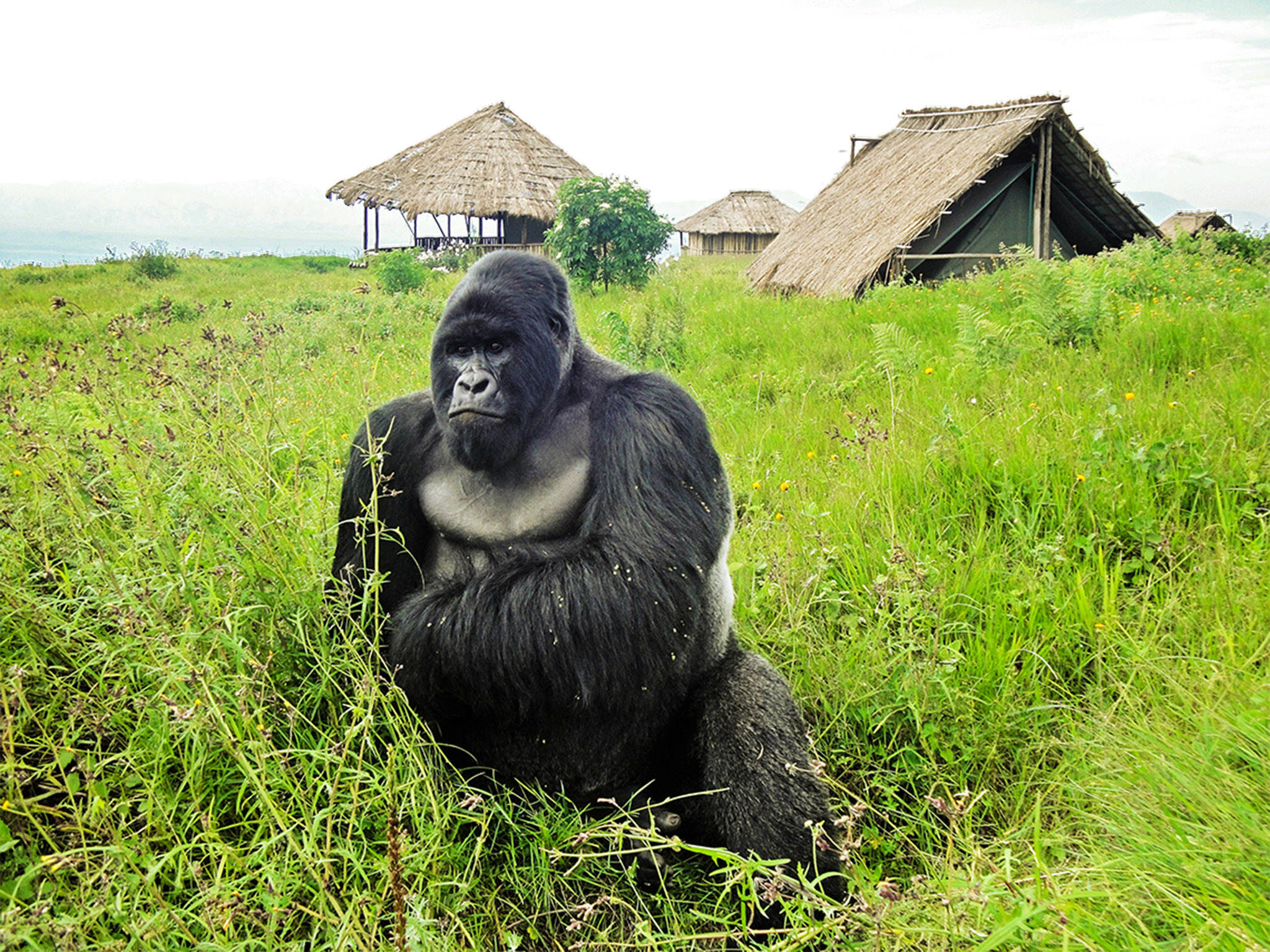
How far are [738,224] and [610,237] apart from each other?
1084 inches

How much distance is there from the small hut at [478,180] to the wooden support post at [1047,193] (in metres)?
16.3

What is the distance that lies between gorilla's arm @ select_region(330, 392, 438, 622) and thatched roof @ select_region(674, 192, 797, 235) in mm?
38595

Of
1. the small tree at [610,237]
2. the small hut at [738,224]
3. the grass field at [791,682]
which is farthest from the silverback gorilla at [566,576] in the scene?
the small hut at [738,224]

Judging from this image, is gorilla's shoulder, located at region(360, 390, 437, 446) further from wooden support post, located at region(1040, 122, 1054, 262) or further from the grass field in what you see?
wooden support post, located at region(1040, 122, 1054, 262)

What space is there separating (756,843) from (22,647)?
2137 millimetres

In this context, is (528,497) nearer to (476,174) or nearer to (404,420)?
(404,420)

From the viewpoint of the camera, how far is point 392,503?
2531mm

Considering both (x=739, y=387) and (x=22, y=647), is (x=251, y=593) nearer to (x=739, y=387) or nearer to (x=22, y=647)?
(x=22, y=647)

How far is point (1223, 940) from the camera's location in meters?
1.38

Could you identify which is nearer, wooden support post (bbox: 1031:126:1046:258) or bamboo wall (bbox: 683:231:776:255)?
wooden support post (bbox: 1031:126:1046:258)

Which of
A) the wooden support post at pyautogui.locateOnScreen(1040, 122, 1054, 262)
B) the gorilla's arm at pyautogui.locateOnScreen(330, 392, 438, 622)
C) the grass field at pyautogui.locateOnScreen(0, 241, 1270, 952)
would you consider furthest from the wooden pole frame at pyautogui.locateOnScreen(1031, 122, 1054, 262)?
the gorilla's arm at pyautogui.locateOnScreen(330, 392, 438, 622)

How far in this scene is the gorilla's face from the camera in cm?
228

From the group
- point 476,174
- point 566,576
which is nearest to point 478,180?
point 476,174

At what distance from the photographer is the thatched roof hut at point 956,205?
1262 cm
